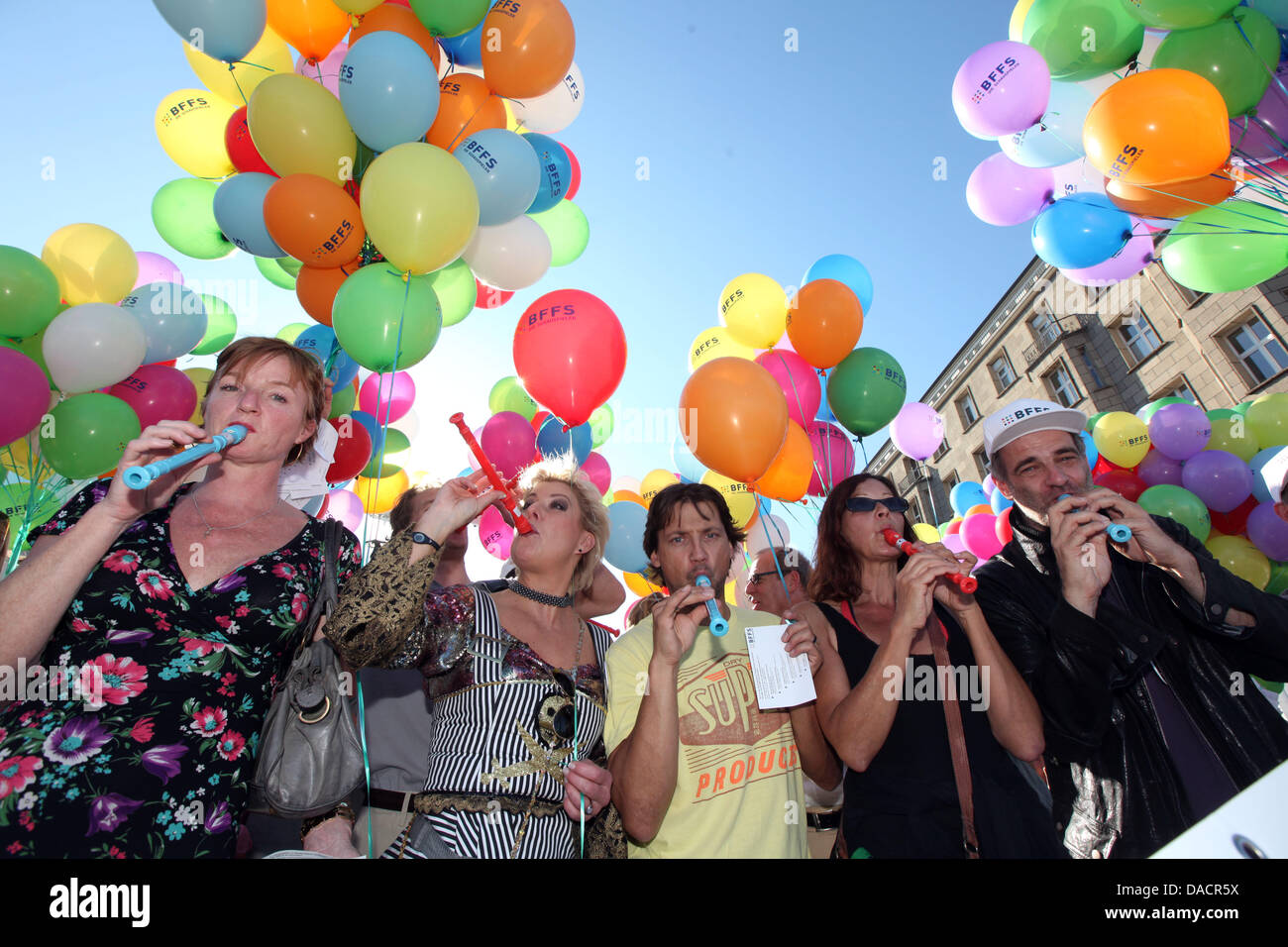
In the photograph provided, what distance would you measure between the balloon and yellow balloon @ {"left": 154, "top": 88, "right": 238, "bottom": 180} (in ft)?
17.4

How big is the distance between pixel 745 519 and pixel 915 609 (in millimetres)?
3401

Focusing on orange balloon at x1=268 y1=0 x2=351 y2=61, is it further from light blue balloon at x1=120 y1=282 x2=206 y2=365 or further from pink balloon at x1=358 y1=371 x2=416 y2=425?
pink balloon at x1=358 y1=371 x2=416 y2=425

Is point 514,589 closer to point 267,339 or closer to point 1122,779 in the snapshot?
point 267,339

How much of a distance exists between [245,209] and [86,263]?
50.3 inches

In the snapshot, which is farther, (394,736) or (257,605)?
(394,736)

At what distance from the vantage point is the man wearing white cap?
1.78 m

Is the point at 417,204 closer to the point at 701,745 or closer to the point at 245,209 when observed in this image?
the point at 245,209

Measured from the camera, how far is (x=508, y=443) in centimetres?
445

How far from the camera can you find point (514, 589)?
204 centimetres

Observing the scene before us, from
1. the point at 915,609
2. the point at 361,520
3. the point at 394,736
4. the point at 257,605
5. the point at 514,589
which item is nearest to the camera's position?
the point at 257,605

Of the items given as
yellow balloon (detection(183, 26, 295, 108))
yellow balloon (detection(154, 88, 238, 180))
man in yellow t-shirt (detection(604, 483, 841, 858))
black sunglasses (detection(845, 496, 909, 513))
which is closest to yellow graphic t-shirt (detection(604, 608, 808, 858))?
man in yellow t-shirt (detection(604, 483, 841, 858))

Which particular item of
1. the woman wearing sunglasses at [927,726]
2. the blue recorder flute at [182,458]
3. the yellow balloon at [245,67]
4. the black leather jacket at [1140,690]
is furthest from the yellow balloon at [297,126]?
the black leather jacket at [1140,690]
